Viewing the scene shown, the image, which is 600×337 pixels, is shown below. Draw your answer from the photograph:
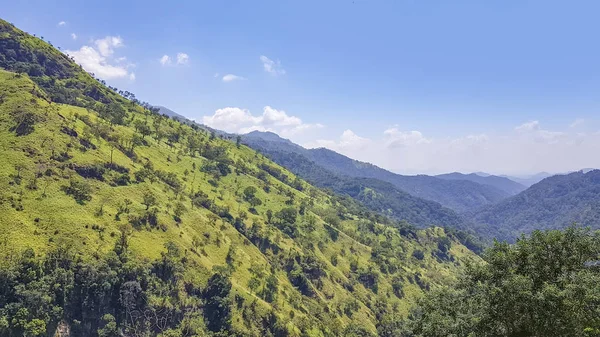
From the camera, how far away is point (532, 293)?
33.4 meters

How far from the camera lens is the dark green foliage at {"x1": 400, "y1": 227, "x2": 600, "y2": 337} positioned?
31350mm

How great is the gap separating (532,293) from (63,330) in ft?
324

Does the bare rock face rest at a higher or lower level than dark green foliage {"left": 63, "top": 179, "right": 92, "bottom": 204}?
lower

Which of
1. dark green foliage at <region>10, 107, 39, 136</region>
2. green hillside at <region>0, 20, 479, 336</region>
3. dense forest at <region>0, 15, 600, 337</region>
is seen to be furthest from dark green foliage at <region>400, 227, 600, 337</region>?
dark green foliage at <region>10, 107, 39, 136</region>

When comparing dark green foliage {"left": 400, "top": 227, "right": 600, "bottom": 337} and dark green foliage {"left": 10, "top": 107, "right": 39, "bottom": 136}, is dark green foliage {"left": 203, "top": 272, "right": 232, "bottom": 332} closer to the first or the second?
dark green foliage {"left": 400, "top": 227, "right": 600, "bottom": 337}

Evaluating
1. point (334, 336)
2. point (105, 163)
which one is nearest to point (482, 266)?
point (334, 336)

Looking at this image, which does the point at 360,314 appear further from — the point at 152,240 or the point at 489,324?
the point at 489,324

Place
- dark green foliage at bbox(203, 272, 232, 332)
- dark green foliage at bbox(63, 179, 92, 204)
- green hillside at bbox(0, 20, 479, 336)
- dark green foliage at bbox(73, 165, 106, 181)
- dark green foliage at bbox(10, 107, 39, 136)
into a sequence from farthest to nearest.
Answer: dark green foliage at bbox(73, 165, 106, 181) < dark green foliage at bbox(10, 107, 39, 136) < dark green foliage at bbox(63, 179, 92, 204) < dark green foliage at bbox(203, 272, 232, 332) < green hillside at bbox(0, 20, 479, 336)

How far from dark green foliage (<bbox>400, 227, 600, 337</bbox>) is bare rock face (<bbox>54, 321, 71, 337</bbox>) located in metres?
85.8

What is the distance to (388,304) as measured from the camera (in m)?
179

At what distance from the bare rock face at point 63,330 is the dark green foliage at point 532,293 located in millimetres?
85781

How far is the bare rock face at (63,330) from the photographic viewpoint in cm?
8431

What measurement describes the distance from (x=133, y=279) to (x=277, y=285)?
5799 centimetres

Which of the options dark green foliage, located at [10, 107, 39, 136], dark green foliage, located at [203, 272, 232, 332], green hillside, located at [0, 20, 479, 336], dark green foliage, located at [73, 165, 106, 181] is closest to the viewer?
green hillside, located at [0, 20, 479, 336]
